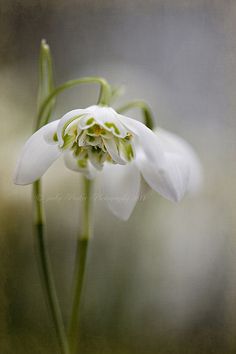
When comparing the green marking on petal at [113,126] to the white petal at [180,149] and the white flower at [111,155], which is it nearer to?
the white flower at [111,155]

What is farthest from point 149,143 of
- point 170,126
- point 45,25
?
point 170,126

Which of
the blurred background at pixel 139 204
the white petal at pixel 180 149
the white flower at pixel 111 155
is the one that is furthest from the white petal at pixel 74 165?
the blurred background at pixel 139 204

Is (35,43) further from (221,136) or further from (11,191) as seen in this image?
(221,136)

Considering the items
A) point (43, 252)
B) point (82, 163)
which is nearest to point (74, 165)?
point (82, 163)

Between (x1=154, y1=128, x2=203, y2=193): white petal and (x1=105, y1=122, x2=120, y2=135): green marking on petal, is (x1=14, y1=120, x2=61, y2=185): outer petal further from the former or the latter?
(x1=154, y1=128, x2=203, y2=193): white petal

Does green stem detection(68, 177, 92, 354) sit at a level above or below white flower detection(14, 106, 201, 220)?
below

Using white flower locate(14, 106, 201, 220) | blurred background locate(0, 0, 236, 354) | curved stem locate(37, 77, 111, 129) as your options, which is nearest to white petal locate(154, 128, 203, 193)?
white flower locate(14, 106, 201, 220)
